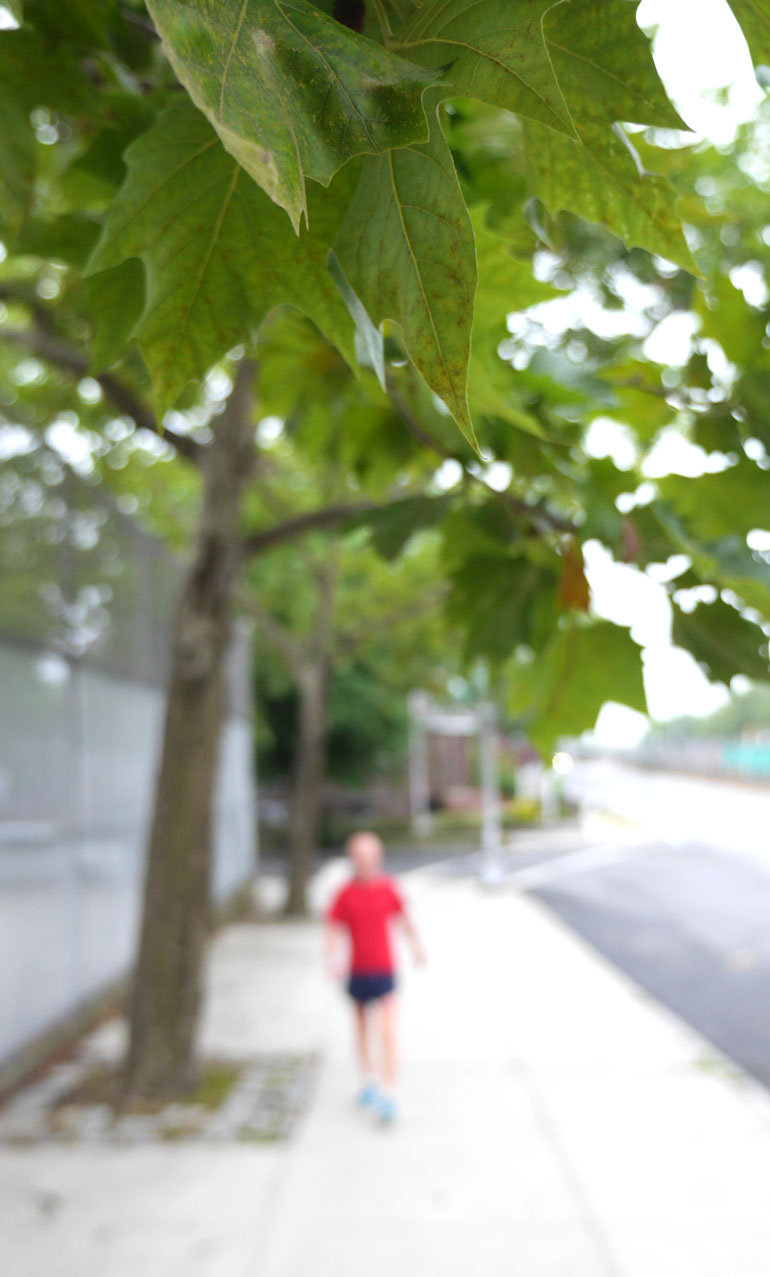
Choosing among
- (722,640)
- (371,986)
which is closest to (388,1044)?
(371,986)

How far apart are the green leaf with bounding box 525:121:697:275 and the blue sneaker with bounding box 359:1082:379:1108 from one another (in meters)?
6.20

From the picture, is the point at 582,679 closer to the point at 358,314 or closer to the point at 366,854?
the point at 358,314

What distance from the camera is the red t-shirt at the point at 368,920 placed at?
6.69m

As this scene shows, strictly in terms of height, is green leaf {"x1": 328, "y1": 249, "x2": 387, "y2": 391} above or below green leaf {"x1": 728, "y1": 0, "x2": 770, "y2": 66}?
below

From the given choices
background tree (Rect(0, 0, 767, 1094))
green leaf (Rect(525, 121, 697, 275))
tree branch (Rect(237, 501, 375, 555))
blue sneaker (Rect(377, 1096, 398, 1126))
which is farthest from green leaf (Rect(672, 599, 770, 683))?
blue sneaker (Rect(377, 1096, 398, 1126))

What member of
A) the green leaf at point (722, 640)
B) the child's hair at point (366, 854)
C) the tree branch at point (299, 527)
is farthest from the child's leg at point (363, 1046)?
the green leaf at point (722, 640)

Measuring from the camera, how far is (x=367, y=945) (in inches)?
265

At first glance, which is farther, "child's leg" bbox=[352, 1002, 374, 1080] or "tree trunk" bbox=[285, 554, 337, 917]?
"tree trunk" bbox=[285, 554, 337, 917]

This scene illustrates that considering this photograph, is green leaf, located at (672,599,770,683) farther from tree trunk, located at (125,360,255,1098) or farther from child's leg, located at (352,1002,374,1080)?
child's leg, located at (352,1002,374,1080)

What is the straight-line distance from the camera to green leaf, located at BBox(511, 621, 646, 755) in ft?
5.19

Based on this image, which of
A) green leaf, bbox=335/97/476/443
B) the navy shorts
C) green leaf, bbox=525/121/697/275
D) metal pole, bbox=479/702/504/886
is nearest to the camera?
green leaf, bbox=335/97/476/443

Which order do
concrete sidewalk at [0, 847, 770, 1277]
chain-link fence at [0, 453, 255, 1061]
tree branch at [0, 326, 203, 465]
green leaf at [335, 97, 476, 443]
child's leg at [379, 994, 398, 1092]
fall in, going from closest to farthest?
green leaf at [335, 97, 476, 443]
concrete sidewalk at [0, 847, 770, 1277]
tree branch at [0, 326, 203, 465]
child's leg at [379, 994, 398, 1092]
chain-link fence at [0, 453, 255, 1061]

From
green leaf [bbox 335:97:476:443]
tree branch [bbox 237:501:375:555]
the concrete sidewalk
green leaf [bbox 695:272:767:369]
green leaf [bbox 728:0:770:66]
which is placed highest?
tree branch [bbox 237:501:375:555]

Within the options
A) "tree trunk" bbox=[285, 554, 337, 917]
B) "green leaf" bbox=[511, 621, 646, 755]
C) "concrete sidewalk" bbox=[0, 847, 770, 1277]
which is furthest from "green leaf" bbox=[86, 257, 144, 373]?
"tree trunk" bbox=[285, 554, 337, 917]
